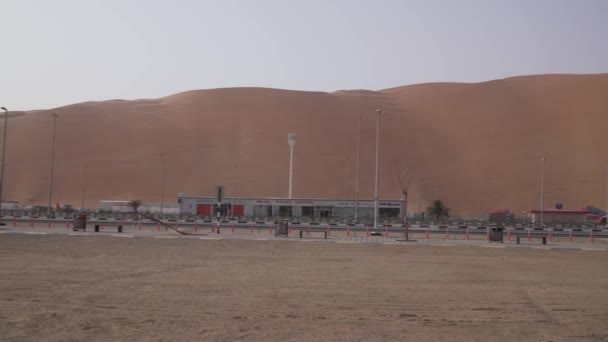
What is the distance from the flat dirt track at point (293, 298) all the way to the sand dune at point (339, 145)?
84.5 metres

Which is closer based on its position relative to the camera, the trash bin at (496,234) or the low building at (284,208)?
the trash bin at (496,234)

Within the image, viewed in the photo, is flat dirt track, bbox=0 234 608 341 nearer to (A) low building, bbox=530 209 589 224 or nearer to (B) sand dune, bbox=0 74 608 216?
(A) low building, bbox=530 209 589 224

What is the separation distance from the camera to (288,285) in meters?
14.3

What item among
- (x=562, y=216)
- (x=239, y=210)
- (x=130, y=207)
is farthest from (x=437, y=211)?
(x=130, y=207)

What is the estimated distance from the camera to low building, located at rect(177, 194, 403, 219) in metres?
74.6

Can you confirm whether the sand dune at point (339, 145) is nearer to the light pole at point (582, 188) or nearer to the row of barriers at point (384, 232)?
the light pole at point (582, 188)

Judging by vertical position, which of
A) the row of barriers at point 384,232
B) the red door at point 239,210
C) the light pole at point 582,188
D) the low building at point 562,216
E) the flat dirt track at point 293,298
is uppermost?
the light pole at point 582,188

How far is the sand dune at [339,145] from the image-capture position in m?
109

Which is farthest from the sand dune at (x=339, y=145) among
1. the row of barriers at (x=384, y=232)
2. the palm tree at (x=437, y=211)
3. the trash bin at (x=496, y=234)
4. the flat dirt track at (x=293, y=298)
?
the flat dirt track at (x=293, y=298)

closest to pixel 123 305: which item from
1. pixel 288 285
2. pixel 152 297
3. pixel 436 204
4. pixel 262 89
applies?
pixel 152 297

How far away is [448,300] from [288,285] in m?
3.64

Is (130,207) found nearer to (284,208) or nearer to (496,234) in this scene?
(284,208)

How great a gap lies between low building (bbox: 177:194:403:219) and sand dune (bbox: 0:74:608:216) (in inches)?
1166

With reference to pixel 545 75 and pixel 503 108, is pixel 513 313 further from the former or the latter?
pixel 545 75
